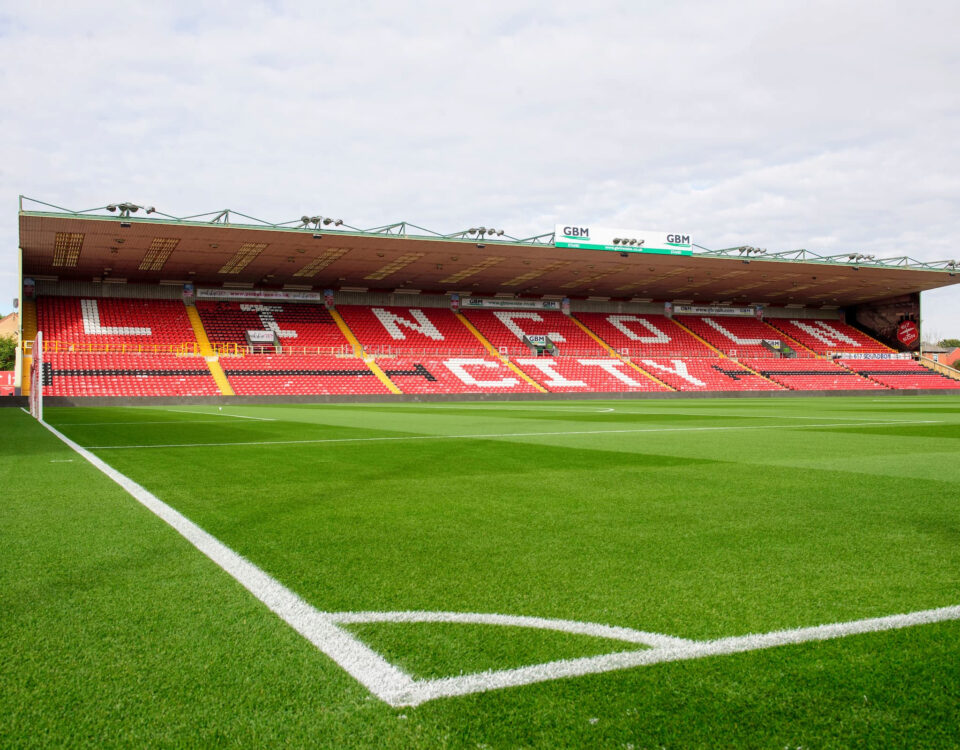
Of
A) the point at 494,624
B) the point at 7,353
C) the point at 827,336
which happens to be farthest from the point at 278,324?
the point at 494,624

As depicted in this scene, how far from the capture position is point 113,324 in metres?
42.3

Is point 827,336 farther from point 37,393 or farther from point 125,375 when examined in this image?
point 37,393

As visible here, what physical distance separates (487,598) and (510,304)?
5211 cm

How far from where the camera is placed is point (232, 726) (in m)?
2.10

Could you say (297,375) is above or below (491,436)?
above

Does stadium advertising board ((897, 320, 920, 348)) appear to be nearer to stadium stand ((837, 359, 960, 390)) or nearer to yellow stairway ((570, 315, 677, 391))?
stadium stand ((837, 359, 960, 390))

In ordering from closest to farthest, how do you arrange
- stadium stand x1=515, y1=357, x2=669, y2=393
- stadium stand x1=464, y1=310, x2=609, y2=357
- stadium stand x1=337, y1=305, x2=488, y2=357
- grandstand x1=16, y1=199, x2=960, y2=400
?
grandstand x1=16, y1=199, x2=960, y2=400 → stadium stand x1=515, y1=357, x2=669, y2=393 → stadium stand x1=337, y1=305, x2=488, y2=357 → stadium stand x1=464, y1=310, x2=609, y2=357

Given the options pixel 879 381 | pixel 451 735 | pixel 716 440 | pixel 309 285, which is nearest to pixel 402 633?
pixel 451 735

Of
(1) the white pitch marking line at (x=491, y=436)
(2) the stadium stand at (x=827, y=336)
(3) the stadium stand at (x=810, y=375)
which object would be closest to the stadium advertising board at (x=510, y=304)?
(3) the stadium stand at (x=810, y=375)

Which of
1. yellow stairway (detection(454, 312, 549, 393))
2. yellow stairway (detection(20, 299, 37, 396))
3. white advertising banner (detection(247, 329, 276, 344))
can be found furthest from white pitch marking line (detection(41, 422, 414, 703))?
white advertising banner (detection(247, 329, 276, 344))

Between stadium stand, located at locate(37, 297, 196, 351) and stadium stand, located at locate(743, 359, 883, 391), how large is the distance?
38.2 meters

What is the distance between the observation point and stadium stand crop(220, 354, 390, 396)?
38.4m

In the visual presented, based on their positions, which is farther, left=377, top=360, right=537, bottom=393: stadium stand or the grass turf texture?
left=377, top=360, right=537, bottom=393: stadium stand

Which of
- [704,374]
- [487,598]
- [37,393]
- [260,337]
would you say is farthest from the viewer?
[704,374]
